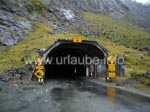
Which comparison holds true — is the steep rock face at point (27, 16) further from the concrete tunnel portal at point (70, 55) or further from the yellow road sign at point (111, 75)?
the yellow road sign at point (111, 75)

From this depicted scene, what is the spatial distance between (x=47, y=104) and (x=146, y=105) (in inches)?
241

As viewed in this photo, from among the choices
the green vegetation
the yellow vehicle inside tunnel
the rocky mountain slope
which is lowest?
the yellow vehicle inside tunnel

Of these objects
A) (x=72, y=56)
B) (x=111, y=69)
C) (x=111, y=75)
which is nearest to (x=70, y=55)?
(x=72, y=56)

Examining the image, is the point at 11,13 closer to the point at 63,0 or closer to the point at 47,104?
the point at 63,0

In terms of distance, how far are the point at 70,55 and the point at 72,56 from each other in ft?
3.09

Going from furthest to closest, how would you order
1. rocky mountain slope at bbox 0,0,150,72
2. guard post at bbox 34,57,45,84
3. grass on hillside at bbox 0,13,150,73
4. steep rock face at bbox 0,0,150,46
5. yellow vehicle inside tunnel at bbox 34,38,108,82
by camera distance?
1. steep rock face at bbox 0,0,150,46
2. rocky mountain slope at bbox 0,0,150,72
3. grass on hillside at bbox 0,13,150,73
4. yellow vehicle inside tunnel at bbox 34,38,108,82
5. guard post at bbox 34,57,45,84

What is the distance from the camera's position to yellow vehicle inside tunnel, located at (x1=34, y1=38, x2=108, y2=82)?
4006cm

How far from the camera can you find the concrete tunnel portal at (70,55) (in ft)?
132

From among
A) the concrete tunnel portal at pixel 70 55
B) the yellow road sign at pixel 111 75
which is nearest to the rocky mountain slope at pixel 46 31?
the concrete tunnel portal at pixel 70 55

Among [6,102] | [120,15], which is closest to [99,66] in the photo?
[6,102]

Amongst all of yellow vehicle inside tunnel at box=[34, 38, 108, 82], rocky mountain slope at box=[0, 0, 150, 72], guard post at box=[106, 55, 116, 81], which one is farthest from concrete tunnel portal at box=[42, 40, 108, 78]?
rocky mountain slope at box=[0, 0, 150, 72]

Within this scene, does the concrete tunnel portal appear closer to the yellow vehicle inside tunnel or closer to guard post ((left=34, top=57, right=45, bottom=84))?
the yellow vehicle inside tunnel

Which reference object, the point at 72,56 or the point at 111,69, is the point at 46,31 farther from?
the point at 111,69

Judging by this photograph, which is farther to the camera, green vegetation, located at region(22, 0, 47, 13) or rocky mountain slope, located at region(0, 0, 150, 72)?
green vegetation, located at region(22, 0, 47, 13)
